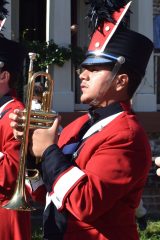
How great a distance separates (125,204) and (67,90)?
7.71 metres

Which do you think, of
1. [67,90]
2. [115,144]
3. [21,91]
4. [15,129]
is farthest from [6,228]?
[67,90]

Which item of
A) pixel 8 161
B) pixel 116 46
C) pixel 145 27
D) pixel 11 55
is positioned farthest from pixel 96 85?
pixel 145 27

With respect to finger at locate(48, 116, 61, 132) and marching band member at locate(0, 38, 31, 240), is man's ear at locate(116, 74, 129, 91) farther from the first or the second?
marching band member at locate(0, 38, 31, 240)

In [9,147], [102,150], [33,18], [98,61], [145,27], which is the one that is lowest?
[9,147]

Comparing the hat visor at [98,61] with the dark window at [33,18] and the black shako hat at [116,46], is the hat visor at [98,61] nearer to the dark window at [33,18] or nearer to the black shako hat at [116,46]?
the black shako hat at [116,46]

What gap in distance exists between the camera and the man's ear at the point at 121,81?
9.59 feet

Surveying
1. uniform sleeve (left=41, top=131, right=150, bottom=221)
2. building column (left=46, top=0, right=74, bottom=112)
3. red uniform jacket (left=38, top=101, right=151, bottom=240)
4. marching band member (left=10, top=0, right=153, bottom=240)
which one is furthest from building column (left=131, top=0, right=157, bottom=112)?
uniform sleeve (left=41, top=131, right=150, bottom=221)

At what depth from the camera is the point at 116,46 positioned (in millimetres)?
2969

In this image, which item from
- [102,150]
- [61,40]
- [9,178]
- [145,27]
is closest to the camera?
[102,150]

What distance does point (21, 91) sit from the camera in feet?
31.1

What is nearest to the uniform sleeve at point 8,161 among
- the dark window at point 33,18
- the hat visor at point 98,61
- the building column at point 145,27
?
the hat visor at point 98,61

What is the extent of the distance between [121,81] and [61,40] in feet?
25.0

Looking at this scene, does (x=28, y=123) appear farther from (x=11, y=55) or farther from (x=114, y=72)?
(x=11, y=55)

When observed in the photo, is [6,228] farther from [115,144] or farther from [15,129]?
[115,144]
